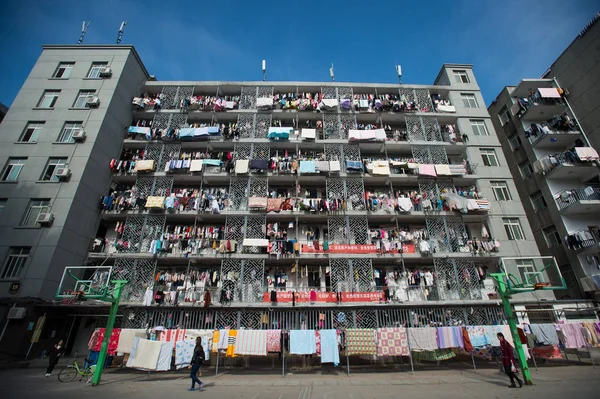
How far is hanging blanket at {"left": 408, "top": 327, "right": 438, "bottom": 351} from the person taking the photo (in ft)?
50.0

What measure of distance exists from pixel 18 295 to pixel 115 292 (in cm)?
937

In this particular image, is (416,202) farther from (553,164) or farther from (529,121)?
(529,121)

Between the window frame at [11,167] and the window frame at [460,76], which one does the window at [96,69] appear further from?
the window frame at [460,76]

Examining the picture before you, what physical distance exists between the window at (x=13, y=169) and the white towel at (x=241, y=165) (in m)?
15.0

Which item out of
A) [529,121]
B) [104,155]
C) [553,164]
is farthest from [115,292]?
[529,121]

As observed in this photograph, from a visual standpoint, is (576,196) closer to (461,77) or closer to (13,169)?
(461,77)

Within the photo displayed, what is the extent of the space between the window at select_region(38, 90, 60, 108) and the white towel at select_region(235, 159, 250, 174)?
51.2 ft

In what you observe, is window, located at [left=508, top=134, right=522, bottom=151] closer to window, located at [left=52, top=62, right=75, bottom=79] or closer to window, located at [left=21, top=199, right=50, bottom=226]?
window, located at [left=21, top=199, right=50, bottom=226]

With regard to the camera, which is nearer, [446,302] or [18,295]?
[18,295]

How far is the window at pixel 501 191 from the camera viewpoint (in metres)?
22.9

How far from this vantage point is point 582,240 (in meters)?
20.0

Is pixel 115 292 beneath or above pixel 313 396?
above

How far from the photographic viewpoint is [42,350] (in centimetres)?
1748

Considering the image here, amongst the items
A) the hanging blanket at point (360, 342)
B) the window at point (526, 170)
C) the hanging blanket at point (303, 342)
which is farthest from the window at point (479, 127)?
the hanging blanket at point (303, 342)
